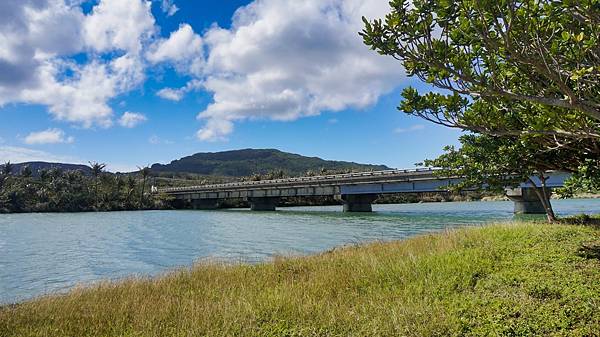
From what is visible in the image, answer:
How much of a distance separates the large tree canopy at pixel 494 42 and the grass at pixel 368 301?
339cm

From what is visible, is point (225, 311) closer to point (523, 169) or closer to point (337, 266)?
point (337, 266)

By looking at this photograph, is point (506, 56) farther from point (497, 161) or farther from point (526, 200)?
point (526, 200)

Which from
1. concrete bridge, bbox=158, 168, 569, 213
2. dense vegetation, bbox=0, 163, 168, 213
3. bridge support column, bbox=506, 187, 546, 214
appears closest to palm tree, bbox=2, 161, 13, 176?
dense vegetation, bbox=0, 163, 168, 213

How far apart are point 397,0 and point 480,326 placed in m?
5.64

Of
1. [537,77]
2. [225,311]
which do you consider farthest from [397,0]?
[225,311]

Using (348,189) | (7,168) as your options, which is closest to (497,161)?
(348,189)

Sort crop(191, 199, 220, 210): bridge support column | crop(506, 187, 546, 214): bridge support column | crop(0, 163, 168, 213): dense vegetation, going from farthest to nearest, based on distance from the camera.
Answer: crop(191, 199, 220, 210): bridge support column, crop(0, 163, 168, 213): dense vegetation, crop(506, 187, 546, 214): bridge support column

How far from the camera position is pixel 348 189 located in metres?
69.9

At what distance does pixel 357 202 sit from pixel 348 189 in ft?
17.6

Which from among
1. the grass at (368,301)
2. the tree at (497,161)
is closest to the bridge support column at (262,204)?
the tree at (497,161)

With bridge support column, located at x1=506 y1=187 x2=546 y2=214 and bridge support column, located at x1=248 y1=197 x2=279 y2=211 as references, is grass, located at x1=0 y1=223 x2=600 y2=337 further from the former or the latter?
bridge support column, located at x1=248 y1=197 x2=279 y2=211

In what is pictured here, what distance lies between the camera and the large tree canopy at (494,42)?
6.47 meters

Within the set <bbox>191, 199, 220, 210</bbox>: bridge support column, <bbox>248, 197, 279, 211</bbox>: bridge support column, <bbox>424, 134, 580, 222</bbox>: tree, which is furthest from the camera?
<bbox>191, 199, 220, 210</bbox>: bridge support column

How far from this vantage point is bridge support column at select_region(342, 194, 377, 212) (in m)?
73.4
